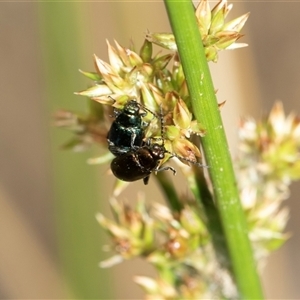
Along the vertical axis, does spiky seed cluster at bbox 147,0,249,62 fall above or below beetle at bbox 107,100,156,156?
above

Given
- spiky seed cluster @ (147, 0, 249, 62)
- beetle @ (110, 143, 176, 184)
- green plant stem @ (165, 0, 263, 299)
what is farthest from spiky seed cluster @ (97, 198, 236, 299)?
spiky seed cluster @ (147, 0, 249, 62)

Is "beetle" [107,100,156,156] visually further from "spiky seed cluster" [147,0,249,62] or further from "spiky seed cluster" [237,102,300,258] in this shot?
"spiky seed cluster" [237,102,300,258]

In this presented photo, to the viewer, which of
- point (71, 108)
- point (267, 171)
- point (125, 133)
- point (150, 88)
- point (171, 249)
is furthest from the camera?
point (71, 108)

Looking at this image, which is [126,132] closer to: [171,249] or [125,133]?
[125,133]

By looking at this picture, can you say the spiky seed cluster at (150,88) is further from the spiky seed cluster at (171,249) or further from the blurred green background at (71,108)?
the spiky seed cluster at (171,249)

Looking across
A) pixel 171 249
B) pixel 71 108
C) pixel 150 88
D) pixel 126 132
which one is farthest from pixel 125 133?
pixel 71 108
